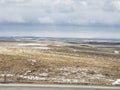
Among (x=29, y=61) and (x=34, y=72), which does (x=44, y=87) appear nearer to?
(x=34, y=72)

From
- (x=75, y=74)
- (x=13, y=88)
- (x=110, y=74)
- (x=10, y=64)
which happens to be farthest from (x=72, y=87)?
(x=10, y=64)

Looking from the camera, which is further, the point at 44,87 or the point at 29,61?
the point at 29,61

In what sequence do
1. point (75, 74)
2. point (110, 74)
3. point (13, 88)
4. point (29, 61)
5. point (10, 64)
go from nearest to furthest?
point (13, 88) → point (75, 74) → point (110, 74) → point (10, 64) → point (29, 61)

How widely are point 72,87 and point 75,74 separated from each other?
2449cm

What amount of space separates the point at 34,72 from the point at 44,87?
26.0 meters

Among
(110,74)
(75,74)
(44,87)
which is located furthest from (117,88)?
(110,74)

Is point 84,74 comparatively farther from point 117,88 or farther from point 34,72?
point 117,88

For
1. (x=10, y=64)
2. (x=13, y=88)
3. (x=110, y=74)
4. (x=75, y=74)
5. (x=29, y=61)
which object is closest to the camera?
(x=13, y=88)

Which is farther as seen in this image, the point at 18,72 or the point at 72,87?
the point at 18,72

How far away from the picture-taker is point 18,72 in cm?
4231

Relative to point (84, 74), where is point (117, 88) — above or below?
above

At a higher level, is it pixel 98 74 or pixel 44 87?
pixel 44 87

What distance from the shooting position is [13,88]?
16.7 m

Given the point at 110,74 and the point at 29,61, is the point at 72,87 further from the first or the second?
the point at 29,61
